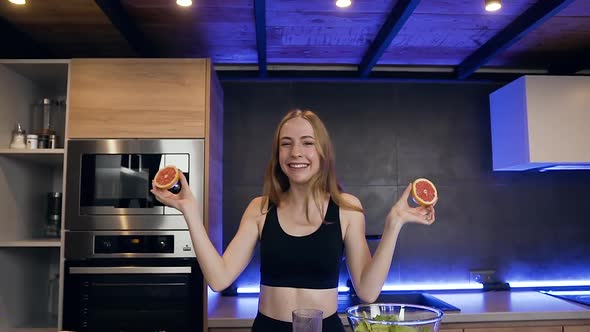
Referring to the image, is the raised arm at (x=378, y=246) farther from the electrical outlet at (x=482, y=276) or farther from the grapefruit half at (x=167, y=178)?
the electrical outlet at (x=482, y=276)

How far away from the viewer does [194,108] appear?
7.66 ft

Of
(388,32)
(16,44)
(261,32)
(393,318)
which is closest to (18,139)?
(16,44)

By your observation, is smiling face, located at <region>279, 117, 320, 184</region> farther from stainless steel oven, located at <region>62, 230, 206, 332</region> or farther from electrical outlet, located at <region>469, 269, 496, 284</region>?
electrical outlet, located at <region>469, 269, 496, 284</region>

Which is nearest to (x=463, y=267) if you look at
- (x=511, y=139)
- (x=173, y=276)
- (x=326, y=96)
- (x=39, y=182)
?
(x=511, y=139)

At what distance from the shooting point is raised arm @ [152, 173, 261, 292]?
142 centimetres

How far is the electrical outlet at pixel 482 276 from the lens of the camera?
112 inches

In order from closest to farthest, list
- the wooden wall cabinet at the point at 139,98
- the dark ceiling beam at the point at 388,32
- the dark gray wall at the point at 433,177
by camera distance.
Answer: the dark ceiling beam at the point at 388,32
the wooden wall cabinet at the point at 139,98
the dark gray wall at the point at 433,177

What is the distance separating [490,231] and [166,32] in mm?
2285

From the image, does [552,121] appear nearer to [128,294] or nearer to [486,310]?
[486,310]

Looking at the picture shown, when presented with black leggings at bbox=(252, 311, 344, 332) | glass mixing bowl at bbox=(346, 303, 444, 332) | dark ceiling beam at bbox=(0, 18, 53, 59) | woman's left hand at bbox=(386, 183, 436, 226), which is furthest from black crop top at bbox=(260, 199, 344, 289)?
dark ceiling beam at bbox=(0, 18, 53, 59)

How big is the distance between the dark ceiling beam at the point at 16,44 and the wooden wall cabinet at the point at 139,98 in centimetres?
36

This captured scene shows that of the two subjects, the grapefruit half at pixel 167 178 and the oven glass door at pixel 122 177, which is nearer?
the grapefruit half at pixel 167 178

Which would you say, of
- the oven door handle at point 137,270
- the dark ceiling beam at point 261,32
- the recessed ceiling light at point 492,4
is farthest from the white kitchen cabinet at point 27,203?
the recessed ceiling light at point 492,4

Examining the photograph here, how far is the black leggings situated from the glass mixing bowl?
2.16ft
